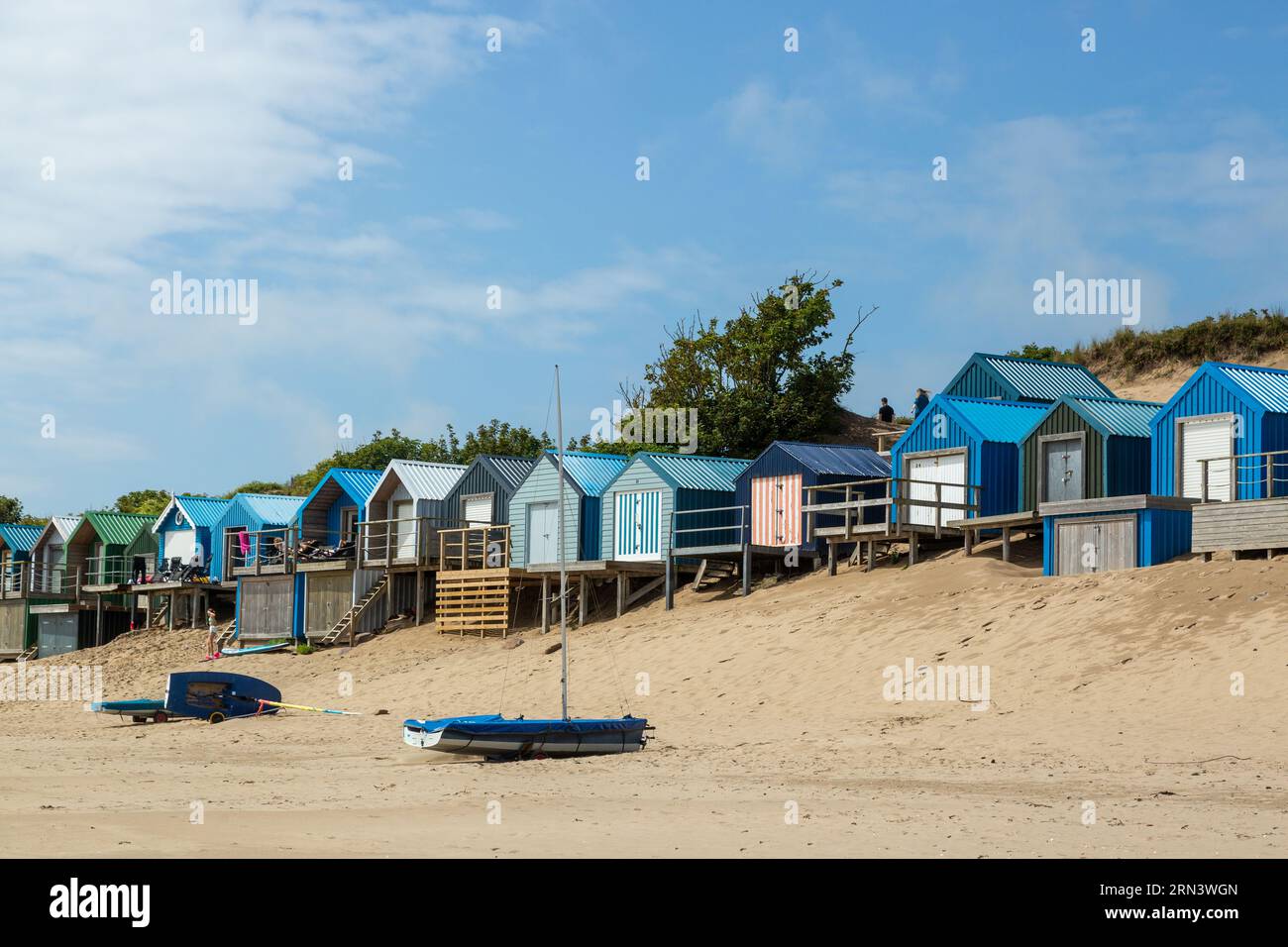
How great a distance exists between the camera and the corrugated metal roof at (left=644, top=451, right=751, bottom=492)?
41875 mm

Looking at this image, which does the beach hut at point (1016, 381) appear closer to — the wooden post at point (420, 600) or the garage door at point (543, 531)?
the garage door at point (543, 531)

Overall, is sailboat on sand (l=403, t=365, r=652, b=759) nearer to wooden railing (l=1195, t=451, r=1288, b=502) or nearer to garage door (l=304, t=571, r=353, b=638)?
wooden railing (l=1195, t=451, r=1288, b=502)

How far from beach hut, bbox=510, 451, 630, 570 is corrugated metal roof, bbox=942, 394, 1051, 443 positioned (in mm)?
9843

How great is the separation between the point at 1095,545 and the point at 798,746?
11.4 meters

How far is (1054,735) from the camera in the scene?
22.3 meters

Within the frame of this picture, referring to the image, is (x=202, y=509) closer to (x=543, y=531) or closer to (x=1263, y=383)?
(x=543, y=531)

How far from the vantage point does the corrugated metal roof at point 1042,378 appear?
134 ft

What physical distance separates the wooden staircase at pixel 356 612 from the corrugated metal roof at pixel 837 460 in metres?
13.5

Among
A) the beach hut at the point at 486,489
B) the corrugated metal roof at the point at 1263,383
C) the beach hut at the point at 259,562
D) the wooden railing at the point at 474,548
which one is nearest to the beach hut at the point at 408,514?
the beach hut at the point at 486,489

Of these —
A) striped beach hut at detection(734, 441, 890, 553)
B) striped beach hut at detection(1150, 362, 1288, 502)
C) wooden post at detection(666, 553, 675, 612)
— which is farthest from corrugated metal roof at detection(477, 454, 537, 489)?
striped beach hut at detection(1150, 362, 1288, 502)

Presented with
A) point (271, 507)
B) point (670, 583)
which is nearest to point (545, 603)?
point (670, 583)

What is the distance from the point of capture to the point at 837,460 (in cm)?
4100
